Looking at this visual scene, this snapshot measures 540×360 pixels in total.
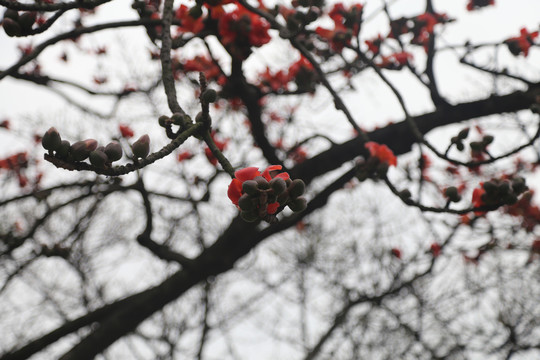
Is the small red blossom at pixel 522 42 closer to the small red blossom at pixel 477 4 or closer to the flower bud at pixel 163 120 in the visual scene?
the small red blossom at pixel 477 4

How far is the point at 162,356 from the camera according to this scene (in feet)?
19.7

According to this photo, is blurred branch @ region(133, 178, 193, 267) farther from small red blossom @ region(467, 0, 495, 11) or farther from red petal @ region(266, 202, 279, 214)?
small red blossom @ region(467, 0, 495, 11)

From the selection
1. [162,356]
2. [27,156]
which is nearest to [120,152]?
[27,156]

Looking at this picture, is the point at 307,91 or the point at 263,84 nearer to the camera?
the point at 307,91

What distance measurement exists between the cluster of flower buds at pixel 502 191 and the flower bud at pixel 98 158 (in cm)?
120

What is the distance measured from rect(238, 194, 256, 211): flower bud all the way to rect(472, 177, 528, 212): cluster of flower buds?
3.17 feet

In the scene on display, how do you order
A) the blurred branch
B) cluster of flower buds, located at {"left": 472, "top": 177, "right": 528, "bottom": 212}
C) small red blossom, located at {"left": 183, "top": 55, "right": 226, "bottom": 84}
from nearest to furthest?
cluster of flower buds, located at {"left": 472, "top": 177, "right": 528, "bottom": 212}
the blurred branch
small red blossom, located at {"left": 183, "top": 55, "right": 226, "bottom": 84}

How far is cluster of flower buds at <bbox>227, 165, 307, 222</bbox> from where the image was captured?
0.74 metres

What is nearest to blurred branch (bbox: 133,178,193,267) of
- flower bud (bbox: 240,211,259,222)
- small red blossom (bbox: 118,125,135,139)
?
flower bud (bbox: 240,211,259,222)

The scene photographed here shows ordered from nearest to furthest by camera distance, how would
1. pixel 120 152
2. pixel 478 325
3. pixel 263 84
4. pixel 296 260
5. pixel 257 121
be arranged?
pixel 120 152 < pixel 257 121 < pixel 263 84 < pixel 478 325 < pixel 296 260

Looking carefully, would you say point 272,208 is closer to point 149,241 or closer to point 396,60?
point 149,241

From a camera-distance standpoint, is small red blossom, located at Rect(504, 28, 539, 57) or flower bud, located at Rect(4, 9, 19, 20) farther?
small red blossom, located at Rect(504, 28, 539, 57)

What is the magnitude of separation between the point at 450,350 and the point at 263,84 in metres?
5.21

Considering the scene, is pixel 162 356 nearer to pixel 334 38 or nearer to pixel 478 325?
pixel 478 325
